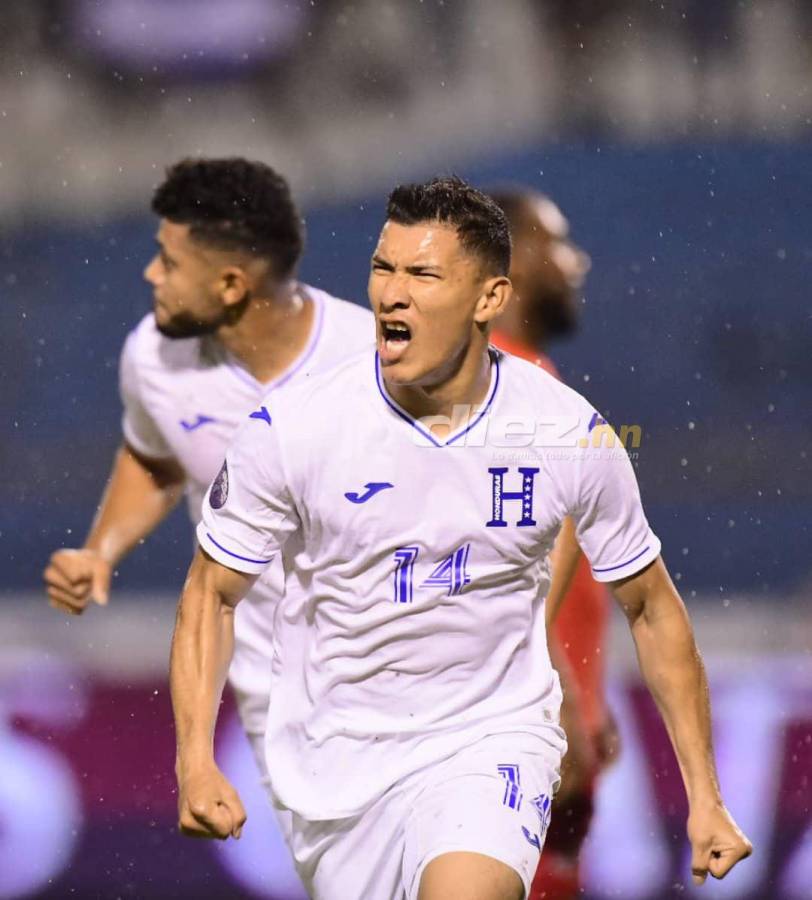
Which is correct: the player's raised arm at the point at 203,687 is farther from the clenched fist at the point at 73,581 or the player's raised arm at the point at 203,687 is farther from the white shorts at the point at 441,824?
the clenched fist at the point at 73,581

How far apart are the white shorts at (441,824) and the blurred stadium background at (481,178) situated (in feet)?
Result: 12.8

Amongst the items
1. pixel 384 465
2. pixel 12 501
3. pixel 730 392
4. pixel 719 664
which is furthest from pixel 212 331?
pixel 730 392

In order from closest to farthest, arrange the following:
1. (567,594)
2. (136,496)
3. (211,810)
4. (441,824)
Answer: (211,810) → (441,824) → (567,594) → (136,496)

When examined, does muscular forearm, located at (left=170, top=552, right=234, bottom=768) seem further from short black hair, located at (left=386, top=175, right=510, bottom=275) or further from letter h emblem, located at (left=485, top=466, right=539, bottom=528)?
short black hair, located at (left=386, top=175, right=510, bottom=275)

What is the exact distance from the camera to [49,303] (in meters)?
8.24

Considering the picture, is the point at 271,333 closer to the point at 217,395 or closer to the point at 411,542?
the point at 217,395

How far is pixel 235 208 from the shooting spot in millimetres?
4375

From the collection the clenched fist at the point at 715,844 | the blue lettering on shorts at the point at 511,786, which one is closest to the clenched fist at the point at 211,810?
the blue lettering on shorts at the point at 511,786

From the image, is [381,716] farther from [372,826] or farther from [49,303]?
[49,303]

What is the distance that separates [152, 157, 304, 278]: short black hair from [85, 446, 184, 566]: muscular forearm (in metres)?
0.55

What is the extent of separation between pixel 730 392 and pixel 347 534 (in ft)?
16.7

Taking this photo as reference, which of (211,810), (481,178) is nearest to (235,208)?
(211,810)

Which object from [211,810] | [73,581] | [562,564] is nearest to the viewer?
[211,810]

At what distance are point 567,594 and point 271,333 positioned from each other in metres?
0.86
